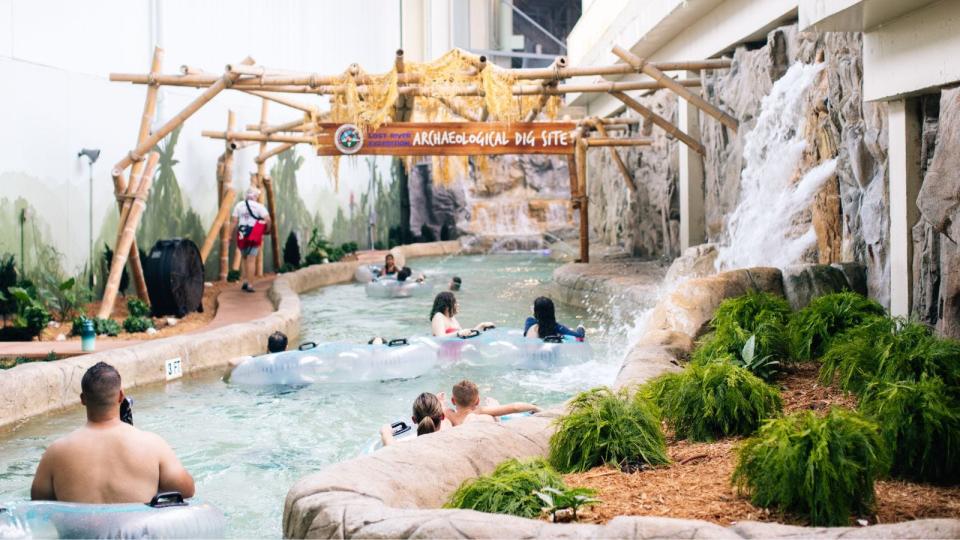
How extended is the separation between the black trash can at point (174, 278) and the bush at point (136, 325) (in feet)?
3.65

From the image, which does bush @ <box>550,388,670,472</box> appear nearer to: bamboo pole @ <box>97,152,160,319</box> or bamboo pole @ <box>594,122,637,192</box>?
bamboo pole @ <box>97,152,160,319</box>

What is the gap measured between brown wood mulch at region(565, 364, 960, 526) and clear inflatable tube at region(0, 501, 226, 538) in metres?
1.73

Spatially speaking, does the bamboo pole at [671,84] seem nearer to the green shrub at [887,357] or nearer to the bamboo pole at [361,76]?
the bamboo pole at [361,76]

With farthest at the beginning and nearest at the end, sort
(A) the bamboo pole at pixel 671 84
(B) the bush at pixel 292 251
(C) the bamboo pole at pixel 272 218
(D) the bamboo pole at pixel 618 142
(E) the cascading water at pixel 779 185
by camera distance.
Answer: (B) the bush at pixel 292 251
(C) the bamboo pole at pixel 272 218
(D) the bamboo pole at pixel 618 142
(A) the bamboo pole at pixel 671 84
(E) the cascading water at pixel 779 185

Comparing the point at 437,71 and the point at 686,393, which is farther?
the point at 437,71

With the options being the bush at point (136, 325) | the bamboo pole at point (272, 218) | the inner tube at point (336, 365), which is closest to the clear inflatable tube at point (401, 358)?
the inner tube at point (336, 365)

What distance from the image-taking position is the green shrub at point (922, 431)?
14.1 feet

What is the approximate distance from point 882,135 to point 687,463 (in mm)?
4865

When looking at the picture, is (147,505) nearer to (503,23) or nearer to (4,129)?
(4,129)

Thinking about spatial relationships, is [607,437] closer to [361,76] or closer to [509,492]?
[509,492]

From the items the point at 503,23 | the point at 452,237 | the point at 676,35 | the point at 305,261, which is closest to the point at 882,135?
the point at 676,35

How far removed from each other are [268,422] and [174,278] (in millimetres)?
5092

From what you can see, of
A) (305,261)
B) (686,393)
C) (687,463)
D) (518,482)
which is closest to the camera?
(518,482)

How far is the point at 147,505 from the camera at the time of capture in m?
4.33
